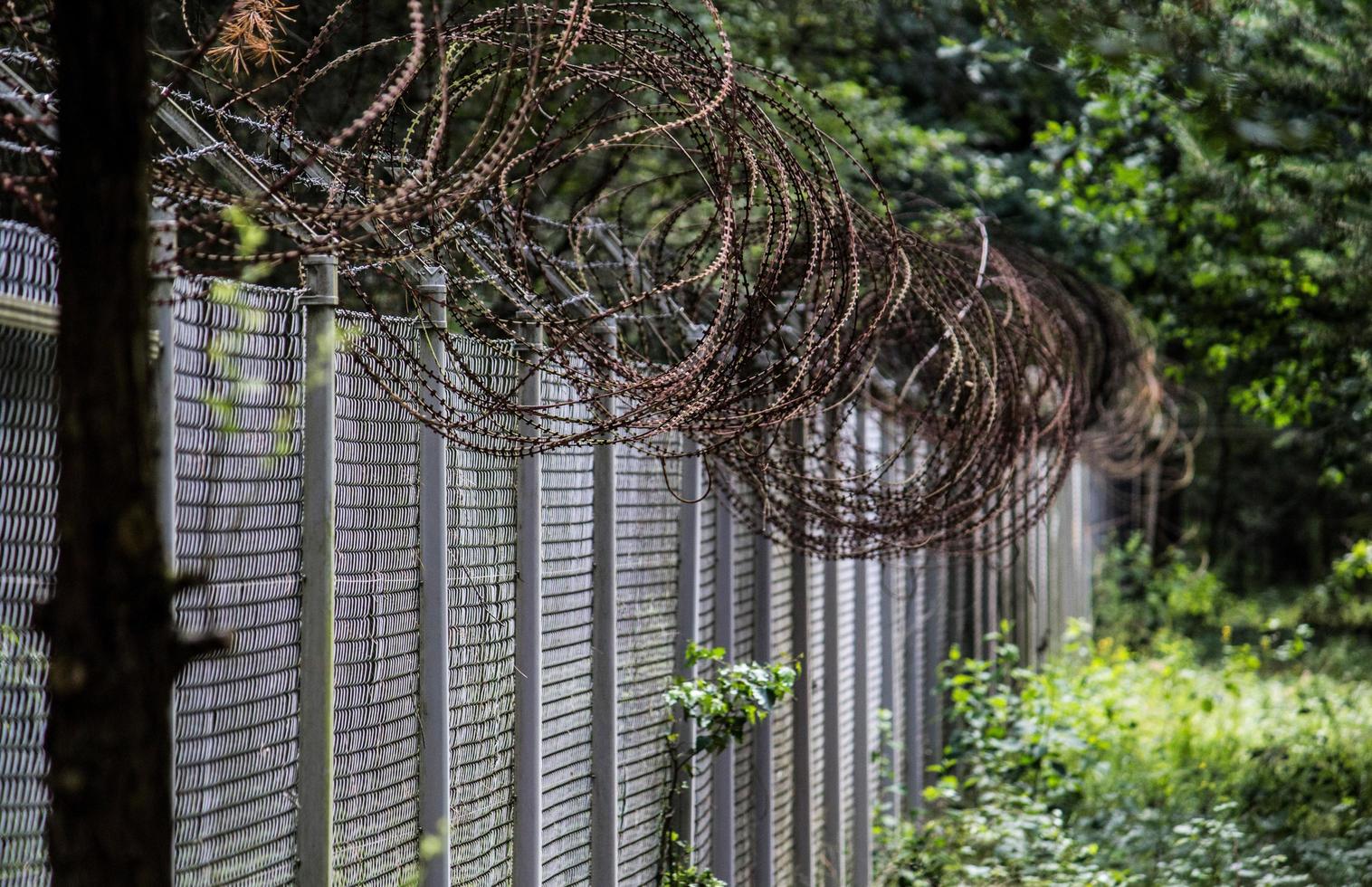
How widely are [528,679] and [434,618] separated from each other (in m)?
0.54

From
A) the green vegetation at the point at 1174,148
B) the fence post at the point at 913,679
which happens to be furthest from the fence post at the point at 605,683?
the fence post at the point at 913,679

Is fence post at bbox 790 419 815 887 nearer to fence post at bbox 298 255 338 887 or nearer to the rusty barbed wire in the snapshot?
the rusty barbed wire

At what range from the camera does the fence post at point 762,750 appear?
18.1 feet

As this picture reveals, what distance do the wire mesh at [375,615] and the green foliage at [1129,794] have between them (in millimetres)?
4184

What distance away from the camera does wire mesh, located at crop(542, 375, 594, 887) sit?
388cm

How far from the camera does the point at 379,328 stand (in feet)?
9.98

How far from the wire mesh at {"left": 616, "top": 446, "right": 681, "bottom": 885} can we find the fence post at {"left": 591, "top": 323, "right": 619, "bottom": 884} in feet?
0.76

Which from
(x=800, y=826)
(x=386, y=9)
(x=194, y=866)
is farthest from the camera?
(x=386, y=9)

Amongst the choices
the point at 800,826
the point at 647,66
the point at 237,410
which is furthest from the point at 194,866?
the point at 800,826

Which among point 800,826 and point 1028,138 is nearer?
point 800,826

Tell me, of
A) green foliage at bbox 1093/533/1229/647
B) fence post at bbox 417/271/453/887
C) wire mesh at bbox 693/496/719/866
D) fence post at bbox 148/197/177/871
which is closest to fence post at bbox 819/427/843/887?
wire mesh at bbox 693/496/719/866

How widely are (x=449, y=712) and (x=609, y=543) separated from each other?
977 mm

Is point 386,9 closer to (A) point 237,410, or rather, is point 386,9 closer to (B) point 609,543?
(B) point 609,543

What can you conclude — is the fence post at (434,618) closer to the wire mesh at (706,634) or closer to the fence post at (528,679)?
the fence post at (528,679)
